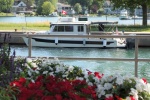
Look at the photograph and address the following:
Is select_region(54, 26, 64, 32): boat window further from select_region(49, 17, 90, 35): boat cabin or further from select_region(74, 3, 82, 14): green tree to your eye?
select_region(74, 3, 82, 14): green tree

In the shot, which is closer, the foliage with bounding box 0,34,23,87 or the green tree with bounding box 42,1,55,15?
the foliage with bounding box 0,34,23,87

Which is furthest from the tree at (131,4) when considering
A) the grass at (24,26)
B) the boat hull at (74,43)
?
the boat hull at (74,43)

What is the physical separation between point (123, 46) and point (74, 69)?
30845mm

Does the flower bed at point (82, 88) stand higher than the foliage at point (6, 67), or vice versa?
the foliage at point (6, 67)

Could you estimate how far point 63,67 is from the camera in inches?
245

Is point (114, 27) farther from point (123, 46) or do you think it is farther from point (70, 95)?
point (70, 95)

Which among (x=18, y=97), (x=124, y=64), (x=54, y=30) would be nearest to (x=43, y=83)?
(x=18, y=97)

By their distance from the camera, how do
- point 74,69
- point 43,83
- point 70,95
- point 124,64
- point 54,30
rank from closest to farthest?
1. point 70,95
2. point 43,83
3. point 74,69
4. point 124,64
5. point 54,30

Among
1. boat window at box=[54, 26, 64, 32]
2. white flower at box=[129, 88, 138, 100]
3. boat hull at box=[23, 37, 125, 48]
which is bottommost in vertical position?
Result: boat hull at box=[23, 37, 125, 48]

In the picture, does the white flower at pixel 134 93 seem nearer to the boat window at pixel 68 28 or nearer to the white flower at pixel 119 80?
the white flower at pixel 119 80

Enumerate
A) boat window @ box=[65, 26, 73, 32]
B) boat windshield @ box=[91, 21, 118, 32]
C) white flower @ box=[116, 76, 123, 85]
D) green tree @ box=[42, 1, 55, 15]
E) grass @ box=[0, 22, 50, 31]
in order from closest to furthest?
1. white flower @ box=[116, 76, 123, 85]
2. boat window @ box=[65, 26, 73, 32]
3. boat windshield @ box=[91, 21, 118, 32]
4. grass @ box=[0, 22, 50, 31]
5. green tree @ box=[42, 1, 55, 15]

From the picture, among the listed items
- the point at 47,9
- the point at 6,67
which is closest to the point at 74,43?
the point at 6,67

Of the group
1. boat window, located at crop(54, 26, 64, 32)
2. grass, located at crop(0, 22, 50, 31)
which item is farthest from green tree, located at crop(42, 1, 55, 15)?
boat window, located at crop(54, 26, 64, 32)

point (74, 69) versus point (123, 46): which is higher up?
point (74, 69)
